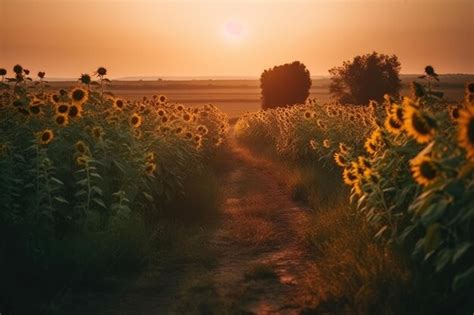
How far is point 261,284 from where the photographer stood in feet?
22.7

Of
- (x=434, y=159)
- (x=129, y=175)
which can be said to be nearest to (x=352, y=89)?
(x=129, y=175)

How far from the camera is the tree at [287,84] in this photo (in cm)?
4741

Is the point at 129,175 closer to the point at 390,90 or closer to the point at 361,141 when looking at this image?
the point at 361,141

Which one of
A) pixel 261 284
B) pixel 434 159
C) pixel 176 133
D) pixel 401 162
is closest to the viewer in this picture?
pixel 434 159

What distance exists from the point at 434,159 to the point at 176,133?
7649 mm

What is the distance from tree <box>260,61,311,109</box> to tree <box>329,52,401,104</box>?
3.92m

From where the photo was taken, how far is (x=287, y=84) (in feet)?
156

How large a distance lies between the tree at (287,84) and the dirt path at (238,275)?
3659 centimetres

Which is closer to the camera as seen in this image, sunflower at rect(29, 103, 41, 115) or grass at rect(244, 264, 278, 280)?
grass at rect(244, 264, 278, 280)

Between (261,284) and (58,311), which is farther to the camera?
(261,284)

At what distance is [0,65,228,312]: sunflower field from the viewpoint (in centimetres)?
682

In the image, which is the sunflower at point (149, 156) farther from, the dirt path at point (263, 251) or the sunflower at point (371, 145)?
the sunflower at point (371, 145)

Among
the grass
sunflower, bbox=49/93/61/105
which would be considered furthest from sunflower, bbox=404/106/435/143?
sunflower, bbox=49/93/61/105

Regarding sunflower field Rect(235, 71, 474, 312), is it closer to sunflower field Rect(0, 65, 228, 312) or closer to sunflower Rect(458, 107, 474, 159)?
sunflower Rect(458, 107, 474, 159)
